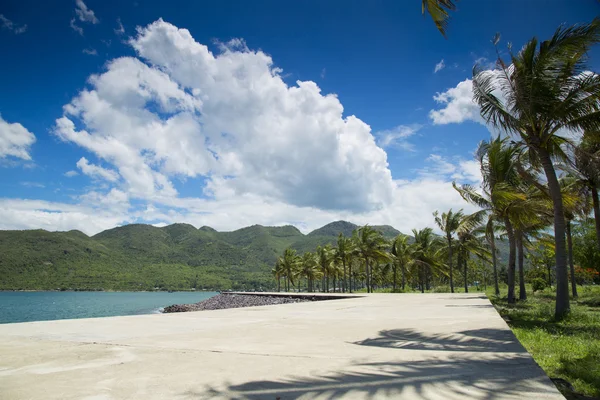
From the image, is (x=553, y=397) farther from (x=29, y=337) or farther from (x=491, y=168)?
(x=491, y=168)

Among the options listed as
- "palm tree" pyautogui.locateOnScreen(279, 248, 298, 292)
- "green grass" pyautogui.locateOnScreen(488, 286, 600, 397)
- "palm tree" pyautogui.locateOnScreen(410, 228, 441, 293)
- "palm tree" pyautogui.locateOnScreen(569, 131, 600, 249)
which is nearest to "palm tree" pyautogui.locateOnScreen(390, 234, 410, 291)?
"palm tree" pyautogui.locateOnScreen(410, 228, 441, 293)

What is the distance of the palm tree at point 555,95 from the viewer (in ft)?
34.5

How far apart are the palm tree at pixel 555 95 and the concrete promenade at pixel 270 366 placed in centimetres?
663

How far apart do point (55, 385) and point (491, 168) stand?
63.9 feet

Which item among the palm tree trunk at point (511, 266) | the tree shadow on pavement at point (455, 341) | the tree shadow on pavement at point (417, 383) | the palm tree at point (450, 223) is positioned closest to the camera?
the tree shadow on pavement at point (417, 383)

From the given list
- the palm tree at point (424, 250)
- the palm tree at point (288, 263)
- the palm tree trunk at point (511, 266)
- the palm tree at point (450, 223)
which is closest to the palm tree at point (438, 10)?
the palm tree trunk at point (511, 266)

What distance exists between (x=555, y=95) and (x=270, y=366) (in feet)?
36.9

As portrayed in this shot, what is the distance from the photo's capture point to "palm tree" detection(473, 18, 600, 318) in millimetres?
10508

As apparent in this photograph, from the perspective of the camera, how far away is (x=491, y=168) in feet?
61.5

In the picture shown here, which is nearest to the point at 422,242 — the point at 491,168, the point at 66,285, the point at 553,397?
the point at 491,168

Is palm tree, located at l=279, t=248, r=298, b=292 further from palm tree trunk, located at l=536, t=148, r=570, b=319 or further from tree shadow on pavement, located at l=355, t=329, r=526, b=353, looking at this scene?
tree shadow on pavement, located at l=355, t=329, r=526, b=353

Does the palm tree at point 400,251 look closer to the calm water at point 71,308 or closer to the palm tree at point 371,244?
the palm tree at point 371,244

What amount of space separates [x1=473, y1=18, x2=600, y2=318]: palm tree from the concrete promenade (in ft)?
21.7

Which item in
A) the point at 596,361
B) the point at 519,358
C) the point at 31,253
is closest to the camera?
the point at 519,358
